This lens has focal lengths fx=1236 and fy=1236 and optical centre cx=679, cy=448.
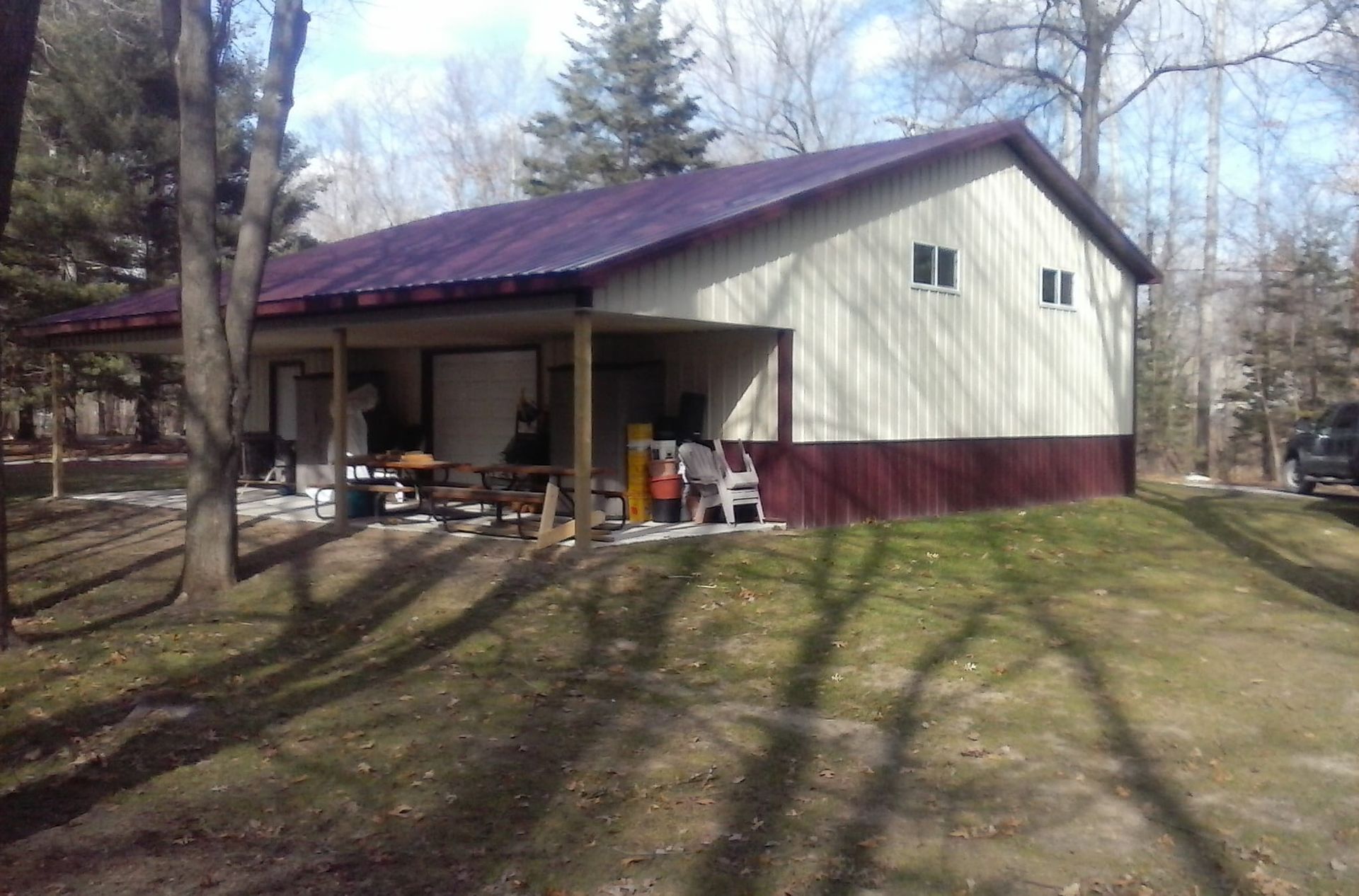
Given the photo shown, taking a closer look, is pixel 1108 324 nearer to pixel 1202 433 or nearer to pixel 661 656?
pixel 661 656

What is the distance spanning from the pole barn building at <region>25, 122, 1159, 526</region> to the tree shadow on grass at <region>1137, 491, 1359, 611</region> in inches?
47.6

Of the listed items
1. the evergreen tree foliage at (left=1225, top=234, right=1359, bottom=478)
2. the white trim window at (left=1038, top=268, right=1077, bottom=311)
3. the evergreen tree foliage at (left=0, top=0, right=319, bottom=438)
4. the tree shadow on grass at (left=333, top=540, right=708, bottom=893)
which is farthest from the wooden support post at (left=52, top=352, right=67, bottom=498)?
the evergreen tree foliage at (left=1225, top=234, right=1359, bottom=478)

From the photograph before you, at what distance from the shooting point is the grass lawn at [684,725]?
5.07 m

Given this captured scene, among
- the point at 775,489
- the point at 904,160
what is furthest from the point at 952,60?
the point at 775,489

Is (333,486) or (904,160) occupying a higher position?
(904,160)

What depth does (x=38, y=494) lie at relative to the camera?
60.1 feet

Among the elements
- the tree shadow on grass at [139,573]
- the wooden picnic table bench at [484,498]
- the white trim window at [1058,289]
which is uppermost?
the white trim window at [1058,289]

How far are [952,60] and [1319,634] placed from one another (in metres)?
21.5

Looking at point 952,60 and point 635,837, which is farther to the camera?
point 952,60

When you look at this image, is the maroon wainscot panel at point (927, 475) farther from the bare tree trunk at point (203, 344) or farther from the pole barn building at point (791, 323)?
the bare tree trunk at point (203, 344)

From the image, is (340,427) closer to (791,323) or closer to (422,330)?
(422,330)

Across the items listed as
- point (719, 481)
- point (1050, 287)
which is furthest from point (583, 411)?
point (1050, 287)

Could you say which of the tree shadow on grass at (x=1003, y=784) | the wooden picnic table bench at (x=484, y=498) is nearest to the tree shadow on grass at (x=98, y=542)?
the wooden picnic table bench at (x=484, y=498)

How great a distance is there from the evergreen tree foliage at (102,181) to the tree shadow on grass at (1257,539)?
20353 mm
